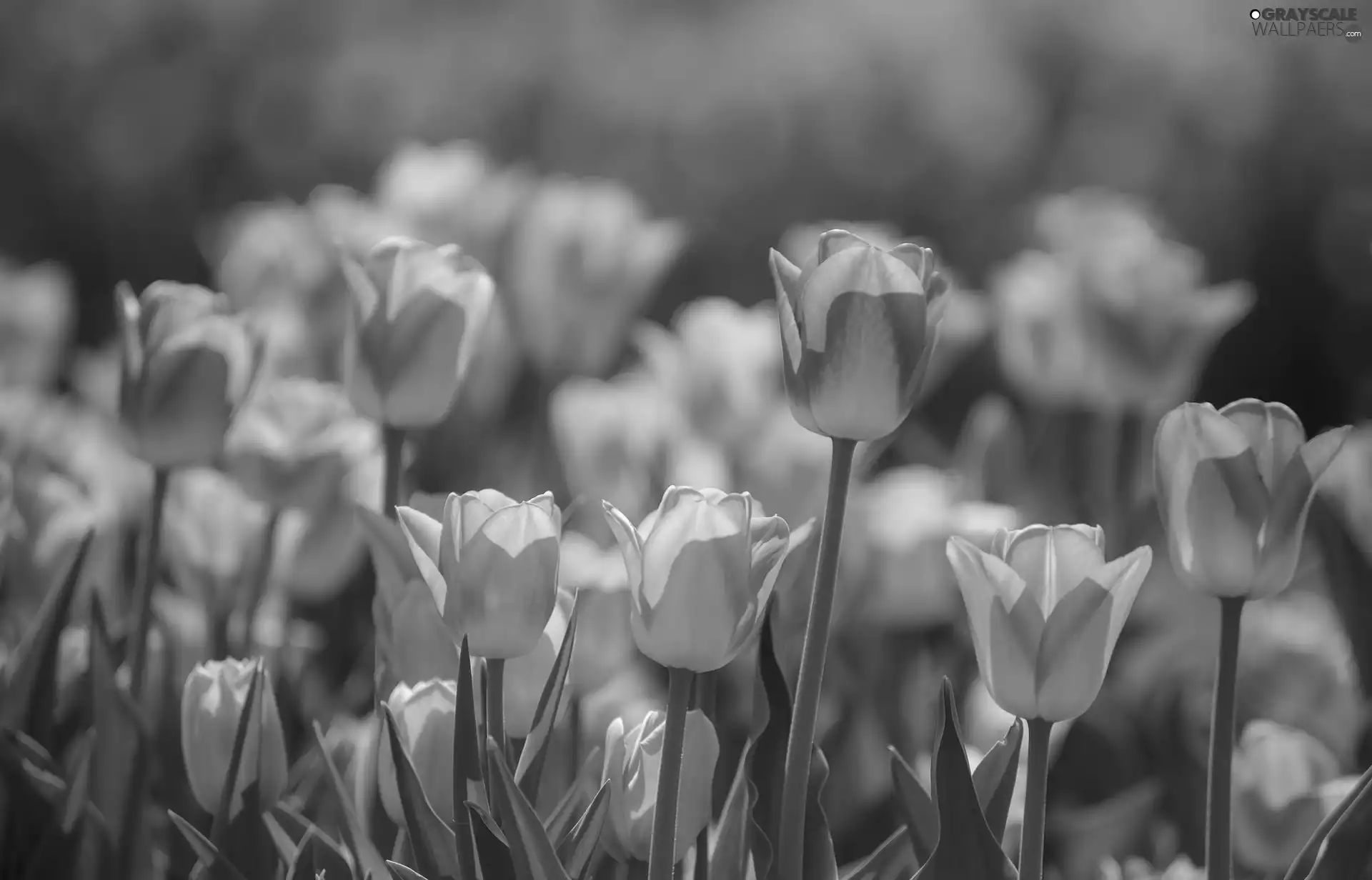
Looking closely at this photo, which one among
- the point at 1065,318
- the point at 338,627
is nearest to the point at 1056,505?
the point at 1065,318

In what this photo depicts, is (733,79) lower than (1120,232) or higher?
lower

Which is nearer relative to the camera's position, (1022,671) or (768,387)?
(1022,671)

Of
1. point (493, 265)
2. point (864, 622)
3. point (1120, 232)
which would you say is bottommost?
point (864, 622)

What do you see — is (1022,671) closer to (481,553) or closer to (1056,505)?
(481,553)

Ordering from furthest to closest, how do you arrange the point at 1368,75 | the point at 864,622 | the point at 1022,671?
the point at 1368,75
the point at 864,622
the point at 1022,671

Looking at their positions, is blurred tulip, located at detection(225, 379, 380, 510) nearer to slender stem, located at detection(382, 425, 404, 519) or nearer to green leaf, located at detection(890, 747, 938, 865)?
slender stem, located at detection(382, 425, 404, 519)

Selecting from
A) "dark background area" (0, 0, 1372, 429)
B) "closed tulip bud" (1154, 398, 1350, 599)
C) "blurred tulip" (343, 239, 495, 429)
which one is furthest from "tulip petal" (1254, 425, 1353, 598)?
"dark background area" (0, 0, 1372, 429)

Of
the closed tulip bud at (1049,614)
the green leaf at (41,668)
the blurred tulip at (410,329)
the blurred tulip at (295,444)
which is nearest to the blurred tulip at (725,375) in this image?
the blurred tulip at (295,444)
